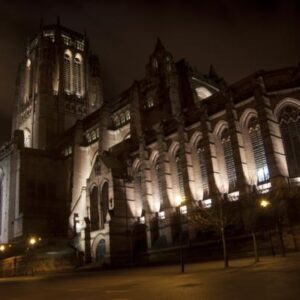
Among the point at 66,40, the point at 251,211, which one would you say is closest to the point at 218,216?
the point at 251,211

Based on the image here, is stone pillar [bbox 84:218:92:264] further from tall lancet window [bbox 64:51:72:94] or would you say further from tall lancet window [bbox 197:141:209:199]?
tall lancet window [bbox 64:51:72:94]

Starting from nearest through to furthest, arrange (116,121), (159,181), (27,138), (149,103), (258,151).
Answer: (258,151)
(159,181)
(149,103)
(116,121)
(27,138)

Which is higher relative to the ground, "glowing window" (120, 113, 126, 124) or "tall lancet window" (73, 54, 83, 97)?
"tall lancet window" (73, 54, 83, 97)

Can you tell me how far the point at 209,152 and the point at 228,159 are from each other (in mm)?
2336

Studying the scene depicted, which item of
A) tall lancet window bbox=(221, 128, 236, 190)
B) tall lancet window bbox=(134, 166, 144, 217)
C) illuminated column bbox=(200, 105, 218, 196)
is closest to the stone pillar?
tall lancet window bbox=(134, 166, 144, 217)

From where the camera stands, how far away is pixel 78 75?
81.8 m

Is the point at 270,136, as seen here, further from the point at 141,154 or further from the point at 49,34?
the point at 49,34

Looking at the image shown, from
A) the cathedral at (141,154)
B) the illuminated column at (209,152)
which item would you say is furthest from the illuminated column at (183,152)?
the illuminated column at (209,152)

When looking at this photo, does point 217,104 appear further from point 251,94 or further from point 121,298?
point 121,298

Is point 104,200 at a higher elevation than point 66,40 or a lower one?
lower

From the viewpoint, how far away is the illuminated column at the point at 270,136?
31.6 meters

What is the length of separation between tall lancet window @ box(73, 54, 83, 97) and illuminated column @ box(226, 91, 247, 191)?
162ft

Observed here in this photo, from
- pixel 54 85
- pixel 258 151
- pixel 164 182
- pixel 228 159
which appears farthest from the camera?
pixel 54 85

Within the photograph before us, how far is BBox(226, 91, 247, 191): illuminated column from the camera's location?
34.3 meters
